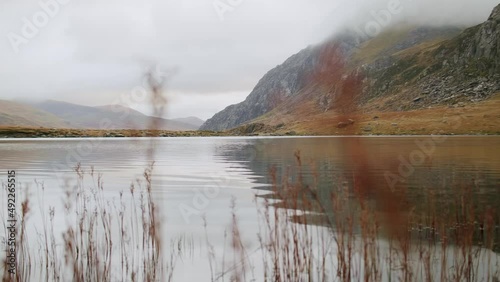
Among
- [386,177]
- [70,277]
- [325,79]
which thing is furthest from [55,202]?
[386,177]

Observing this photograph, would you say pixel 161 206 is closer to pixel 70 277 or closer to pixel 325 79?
pixel 70 277

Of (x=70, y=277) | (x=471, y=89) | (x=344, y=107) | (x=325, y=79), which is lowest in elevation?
(x=70, y=277)

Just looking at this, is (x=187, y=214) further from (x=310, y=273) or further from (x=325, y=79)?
(x=325, y=79)

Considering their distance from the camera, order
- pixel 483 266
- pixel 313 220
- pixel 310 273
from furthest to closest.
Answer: pixel 313 220
pixel 483 266
pixel 310 273

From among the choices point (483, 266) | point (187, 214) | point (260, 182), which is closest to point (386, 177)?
point (260, 182)

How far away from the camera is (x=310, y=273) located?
30.5ft

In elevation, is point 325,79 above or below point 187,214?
above

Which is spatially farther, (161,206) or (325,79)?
(161,206)

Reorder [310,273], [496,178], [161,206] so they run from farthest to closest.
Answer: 1. [496,178]
2. [161,206]
3. [310,273]

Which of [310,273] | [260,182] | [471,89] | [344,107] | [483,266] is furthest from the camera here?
[471,89]

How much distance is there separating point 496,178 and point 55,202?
24227 millimetres

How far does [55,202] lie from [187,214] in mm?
6911

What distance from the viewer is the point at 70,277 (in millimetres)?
10398

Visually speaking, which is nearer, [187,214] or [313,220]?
[313,220]
